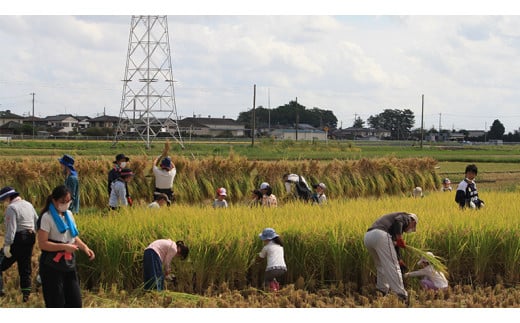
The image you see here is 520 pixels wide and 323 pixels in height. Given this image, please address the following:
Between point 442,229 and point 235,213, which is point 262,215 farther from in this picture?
point 442,229

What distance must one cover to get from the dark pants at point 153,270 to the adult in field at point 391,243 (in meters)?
2.40

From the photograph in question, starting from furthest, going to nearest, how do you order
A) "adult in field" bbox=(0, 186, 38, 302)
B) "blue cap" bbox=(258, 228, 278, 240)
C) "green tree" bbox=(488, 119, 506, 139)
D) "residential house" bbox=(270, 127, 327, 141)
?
"green tree" bbox=(488, 119, 506, 139), "residential house" bbox=(270, 127, 327, 141), "blue cap" bbox=(258, 228, 278, 240), "adult in field" bbox=(0, 186, 38, 302)

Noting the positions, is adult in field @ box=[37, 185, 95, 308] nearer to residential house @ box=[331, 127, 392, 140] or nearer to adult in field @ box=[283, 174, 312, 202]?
adult in field @ box=[283, 174, 312, 202]

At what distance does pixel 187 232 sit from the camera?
28.0 ft

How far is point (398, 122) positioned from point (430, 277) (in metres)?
122

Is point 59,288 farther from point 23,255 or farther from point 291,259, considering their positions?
point 291,259

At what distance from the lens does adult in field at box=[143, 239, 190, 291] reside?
767 centimetres

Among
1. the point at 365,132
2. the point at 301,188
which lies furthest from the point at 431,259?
the point at 365,132

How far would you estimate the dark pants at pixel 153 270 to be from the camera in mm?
7664

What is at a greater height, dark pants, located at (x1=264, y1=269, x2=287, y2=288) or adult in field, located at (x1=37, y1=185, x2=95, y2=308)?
adult in field, located at (x1=37, y1=185, x2=95, y2=308)

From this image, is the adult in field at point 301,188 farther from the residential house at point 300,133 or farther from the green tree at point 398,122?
the green tree at point 398,122

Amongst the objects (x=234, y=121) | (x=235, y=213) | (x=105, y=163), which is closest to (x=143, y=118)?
(x=105, y=163)

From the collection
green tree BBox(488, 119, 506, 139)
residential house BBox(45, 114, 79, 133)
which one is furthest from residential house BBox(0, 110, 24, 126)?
green tree BBox(488, 119, 506, 139)

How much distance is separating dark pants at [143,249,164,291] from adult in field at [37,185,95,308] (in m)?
1.34
